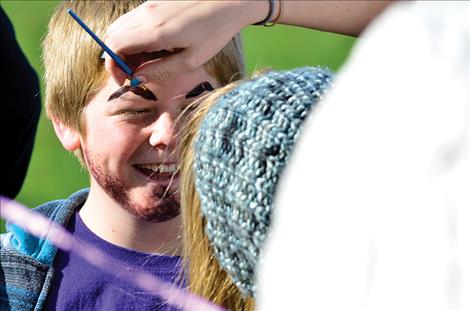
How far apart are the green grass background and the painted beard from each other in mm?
1330

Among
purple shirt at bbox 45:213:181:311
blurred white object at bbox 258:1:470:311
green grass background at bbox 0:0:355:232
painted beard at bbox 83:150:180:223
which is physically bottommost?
green grass background at bbox 0:0:355:232

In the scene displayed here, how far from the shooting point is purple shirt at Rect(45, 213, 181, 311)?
150cm

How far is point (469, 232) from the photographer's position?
0.53 meters

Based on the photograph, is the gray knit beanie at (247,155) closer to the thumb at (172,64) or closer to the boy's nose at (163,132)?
the thumb at (172,64)

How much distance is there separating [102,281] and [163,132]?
0.27 metres

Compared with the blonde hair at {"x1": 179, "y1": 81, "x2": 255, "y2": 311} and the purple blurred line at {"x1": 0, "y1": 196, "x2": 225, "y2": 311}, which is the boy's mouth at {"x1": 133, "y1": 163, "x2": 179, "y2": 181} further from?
the blonde hair at {"x1": 179, "y1": 81, "x2": 255, "y2": 311}

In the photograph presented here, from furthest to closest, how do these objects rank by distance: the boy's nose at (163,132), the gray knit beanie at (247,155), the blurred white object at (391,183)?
the boy's nose at (163,132) → the gray knit beanie at (247,155) → the blurred white object at (391,183)

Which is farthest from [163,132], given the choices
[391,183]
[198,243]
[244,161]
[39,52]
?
[39,52]

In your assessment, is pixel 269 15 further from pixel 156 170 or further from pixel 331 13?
pixel 156 170

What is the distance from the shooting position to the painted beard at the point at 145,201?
1.51 m

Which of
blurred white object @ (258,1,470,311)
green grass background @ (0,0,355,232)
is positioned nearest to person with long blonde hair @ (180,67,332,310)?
blurred white object @ (258,1,470,311)

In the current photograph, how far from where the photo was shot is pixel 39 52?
9.49ft

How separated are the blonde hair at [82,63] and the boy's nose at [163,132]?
120 mm

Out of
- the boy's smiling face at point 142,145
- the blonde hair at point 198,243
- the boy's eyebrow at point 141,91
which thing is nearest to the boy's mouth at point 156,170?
the boy's smiling face at point 142,145
